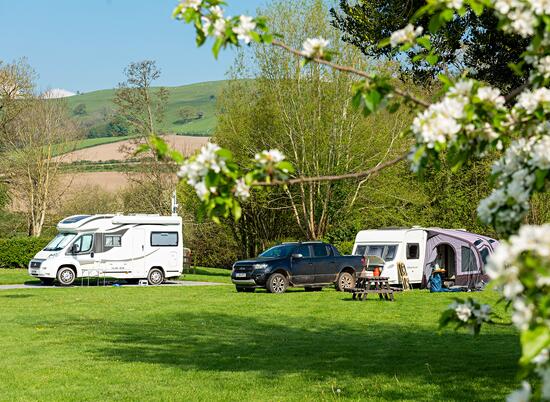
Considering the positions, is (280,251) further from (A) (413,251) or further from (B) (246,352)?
(B) (246,352)

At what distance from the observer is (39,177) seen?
50.5 m

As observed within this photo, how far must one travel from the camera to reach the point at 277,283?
26.2 meters

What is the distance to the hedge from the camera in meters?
42.2

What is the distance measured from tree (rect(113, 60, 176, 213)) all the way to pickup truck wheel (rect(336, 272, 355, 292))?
22.9 m

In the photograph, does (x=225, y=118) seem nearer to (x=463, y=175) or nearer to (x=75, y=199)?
(x=463, y=175)

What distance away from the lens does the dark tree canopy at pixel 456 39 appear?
11.1m

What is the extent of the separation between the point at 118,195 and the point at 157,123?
1210 centimetres

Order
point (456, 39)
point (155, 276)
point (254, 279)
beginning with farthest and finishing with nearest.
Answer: point (155, 276) < point (254, 279) < point (456, 39)

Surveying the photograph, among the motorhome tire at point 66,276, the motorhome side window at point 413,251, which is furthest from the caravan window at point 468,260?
the motorhome tire at point 66,276

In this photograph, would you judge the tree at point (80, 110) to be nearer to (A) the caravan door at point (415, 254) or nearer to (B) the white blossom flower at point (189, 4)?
(A) the caravan door at point (415, 254)

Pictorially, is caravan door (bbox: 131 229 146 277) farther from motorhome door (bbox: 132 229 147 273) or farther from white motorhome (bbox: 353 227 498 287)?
white motorhome (bbox: 353 227 498 287)

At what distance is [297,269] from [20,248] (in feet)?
67.7

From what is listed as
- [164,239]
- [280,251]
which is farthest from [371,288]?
[164,239]

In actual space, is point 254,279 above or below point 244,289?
above
